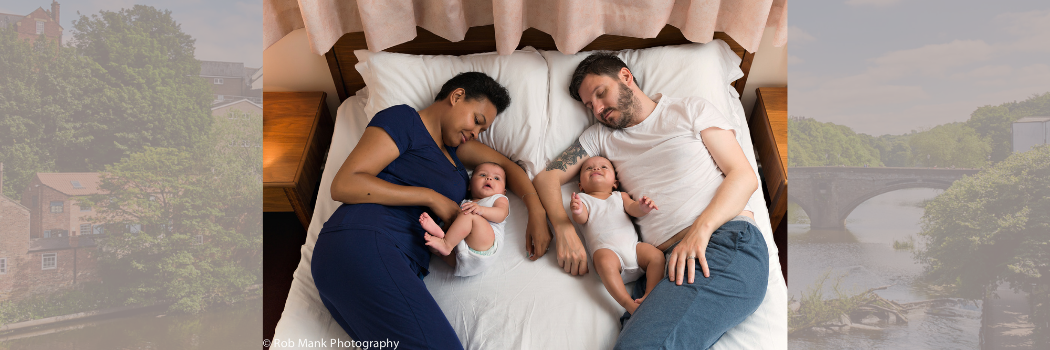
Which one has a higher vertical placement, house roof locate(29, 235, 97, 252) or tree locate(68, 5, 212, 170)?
tree locate(68, 5, 212, 170)

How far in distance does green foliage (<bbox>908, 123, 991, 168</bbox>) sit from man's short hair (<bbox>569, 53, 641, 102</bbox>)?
1.01m

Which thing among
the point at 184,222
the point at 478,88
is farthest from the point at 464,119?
the point at 184,222

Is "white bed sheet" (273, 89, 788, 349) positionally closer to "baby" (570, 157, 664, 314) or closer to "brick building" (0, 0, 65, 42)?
"baby" (570, 157, 664, 314)

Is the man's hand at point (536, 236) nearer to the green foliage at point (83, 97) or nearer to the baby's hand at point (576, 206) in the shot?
the baby's hand at point (576, 206)

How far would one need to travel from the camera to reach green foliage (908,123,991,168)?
0.71 m

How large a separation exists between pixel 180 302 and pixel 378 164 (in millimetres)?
678

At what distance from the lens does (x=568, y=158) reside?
1.71 m

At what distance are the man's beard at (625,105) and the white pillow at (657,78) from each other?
15 centimetres

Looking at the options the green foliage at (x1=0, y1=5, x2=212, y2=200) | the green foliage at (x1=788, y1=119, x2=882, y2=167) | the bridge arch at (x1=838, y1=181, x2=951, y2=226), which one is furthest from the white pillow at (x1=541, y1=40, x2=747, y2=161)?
the green foliage at (x1=0, y1=5, x2=212, y2=200)

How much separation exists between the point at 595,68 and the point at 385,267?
Result: 878mm

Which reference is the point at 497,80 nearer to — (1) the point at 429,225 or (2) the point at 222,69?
(1) the point at 429,225

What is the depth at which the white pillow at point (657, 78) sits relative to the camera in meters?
1.77

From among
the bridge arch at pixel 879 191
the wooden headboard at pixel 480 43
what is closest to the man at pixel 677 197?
the wooden headboard at pixel 480 43

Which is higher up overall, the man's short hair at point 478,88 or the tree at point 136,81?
the man's short hair at point 478,88
